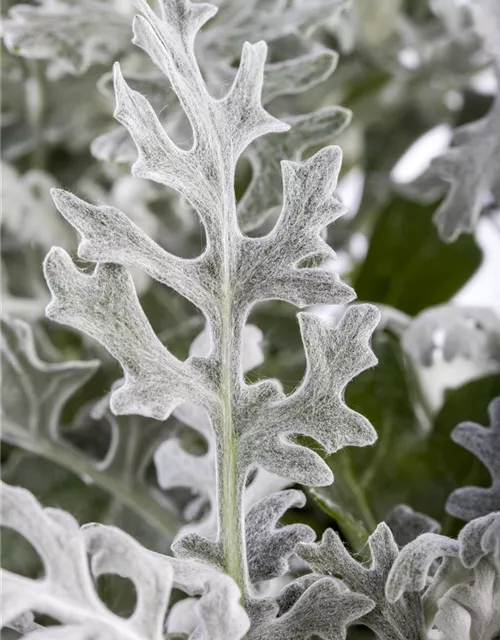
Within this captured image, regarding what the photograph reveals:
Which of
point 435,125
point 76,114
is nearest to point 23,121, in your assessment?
point 76,114

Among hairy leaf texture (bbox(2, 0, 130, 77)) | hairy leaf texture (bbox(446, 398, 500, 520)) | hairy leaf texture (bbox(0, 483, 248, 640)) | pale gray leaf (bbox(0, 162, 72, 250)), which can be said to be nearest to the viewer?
hairy leaf texture (bbox(0, 483, 248, 640))

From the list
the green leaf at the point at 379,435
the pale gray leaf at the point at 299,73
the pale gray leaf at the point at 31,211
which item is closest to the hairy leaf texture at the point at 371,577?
the green leaf at the point at 379,435

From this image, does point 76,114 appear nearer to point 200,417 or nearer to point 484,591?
point 200,417

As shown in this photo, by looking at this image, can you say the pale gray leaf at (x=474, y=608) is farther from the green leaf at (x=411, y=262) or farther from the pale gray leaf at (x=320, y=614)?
the green leaf at (x=411, y=262)

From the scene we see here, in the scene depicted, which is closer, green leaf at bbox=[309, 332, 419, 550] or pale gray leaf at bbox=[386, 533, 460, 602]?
pale gray leaf at bbox=[386, 533, 460, 602]

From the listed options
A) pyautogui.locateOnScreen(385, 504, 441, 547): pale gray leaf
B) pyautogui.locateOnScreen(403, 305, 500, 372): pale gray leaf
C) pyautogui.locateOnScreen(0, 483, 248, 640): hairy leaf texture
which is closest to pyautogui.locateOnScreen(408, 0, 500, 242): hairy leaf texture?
pyautogui.locateOnScreen(403, 305, 500, 372): pale gray leaf

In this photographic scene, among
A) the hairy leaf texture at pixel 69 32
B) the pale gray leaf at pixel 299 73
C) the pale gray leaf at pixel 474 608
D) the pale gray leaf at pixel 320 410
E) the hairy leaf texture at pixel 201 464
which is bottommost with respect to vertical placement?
the pale gray leaf at pixel 474 608

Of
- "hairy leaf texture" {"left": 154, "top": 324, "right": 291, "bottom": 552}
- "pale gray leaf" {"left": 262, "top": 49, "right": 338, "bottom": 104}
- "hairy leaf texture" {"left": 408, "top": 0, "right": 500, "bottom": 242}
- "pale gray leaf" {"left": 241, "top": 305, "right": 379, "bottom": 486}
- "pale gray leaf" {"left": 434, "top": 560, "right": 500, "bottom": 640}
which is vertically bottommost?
"pale gray leaf" {"left": 434, "top": 560, "right": 500, "bottom": 640}

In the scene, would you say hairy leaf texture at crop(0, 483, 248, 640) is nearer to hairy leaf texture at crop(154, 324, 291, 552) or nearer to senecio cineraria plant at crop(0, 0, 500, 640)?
senecio cineraria plant at crop(0, 0, 500, 640)
